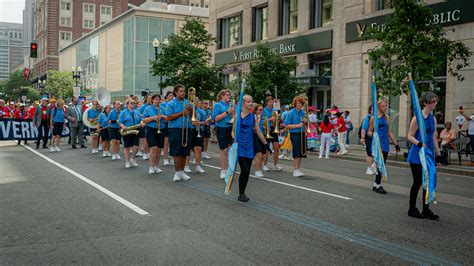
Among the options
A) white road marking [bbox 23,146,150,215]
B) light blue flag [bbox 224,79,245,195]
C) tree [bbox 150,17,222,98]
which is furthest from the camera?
tree [bbox 150,17,222,98]

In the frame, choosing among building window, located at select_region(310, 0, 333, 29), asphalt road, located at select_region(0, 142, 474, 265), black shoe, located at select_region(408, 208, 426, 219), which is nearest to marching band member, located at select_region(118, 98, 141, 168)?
asphalt road, located at select_region(0, 142, 474, 265)

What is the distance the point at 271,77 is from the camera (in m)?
24.2

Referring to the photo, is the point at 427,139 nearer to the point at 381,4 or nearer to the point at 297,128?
the point at 297,128

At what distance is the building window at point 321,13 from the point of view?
28.7 m

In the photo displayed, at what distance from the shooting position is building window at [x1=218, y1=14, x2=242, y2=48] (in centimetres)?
3709

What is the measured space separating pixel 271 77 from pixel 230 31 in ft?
50.6

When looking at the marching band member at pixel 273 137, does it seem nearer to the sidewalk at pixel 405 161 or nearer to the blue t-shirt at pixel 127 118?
the blue t-shirt at pixel 127 118

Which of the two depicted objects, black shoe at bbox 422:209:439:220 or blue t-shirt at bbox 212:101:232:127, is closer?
black shoe at bbox 422:209:439:220

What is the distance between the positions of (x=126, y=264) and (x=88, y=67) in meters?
74.9

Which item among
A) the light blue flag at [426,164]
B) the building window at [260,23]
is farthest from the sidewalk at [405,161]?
the building window at [260,23]

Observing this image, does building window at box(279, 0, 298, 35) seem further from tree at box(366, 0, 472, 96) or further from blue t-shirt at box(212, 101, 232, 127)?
blue t-shirt at box(212, 101, 232, 127)

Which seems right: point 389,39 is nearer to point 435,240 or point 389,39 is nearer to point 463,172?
point 463,172

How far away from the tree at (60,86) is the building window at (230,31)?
120 feet

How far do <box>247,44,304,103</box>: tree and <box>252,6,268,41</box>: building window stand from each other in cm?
1016
